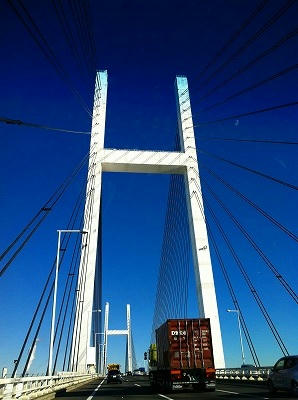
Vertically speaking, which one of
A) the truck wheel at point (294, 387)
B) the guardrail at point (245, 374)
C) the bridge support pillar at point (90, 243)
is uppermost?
the bridge support pillar at point (90, 243)

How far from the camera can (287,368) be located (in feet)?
48.0

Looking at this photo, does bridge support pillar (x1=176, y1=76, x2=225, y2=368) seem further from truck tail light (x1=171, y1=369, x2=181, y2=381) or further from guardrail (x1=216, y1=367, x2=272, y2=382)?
truck tail light (x1=171, y1=369, x2=181, y2=381)

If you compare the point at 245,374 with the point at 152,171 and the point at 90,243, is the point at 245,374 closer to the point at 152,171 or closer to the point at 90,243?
the point at 90,243

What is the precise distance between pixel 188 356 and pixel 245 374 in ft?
24.8

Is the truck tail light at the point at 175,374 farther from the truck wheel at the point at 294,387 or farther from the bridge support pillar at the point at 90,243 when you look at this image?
the bridge support pillar at the point at 90,243

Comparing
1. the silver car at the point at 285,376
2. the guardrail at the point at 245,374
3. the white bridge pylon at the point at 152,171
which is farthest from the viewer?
the white bridge pylon at the point at 152,171

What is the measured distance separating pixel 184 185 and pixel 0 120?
22.2 meters

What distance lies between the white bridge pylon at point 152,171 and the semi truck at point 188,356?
15.9 ft

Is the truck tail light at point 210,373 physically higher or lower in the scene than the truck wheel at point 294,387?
higher

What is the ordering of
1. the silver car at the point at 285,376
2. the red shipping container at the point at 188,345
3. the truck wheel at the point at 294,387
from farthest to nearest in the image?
1. the red shipping container at the point at 188,345
2. the silver car at the point at 285,376
3. the truck wheel at the point at 294,387

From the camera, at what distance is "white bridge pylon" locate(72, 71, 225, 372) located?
25.8 m

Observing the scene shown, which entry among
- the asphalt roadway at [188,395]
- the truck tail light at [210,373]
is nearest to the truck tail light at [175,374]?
the asphalt roadway at [188,395]

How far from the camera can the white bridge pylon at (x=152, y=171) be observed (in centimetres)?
2578

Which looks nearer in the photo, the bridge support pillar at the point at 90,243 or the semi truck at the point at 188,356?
the semi truck at the point at 188,356
